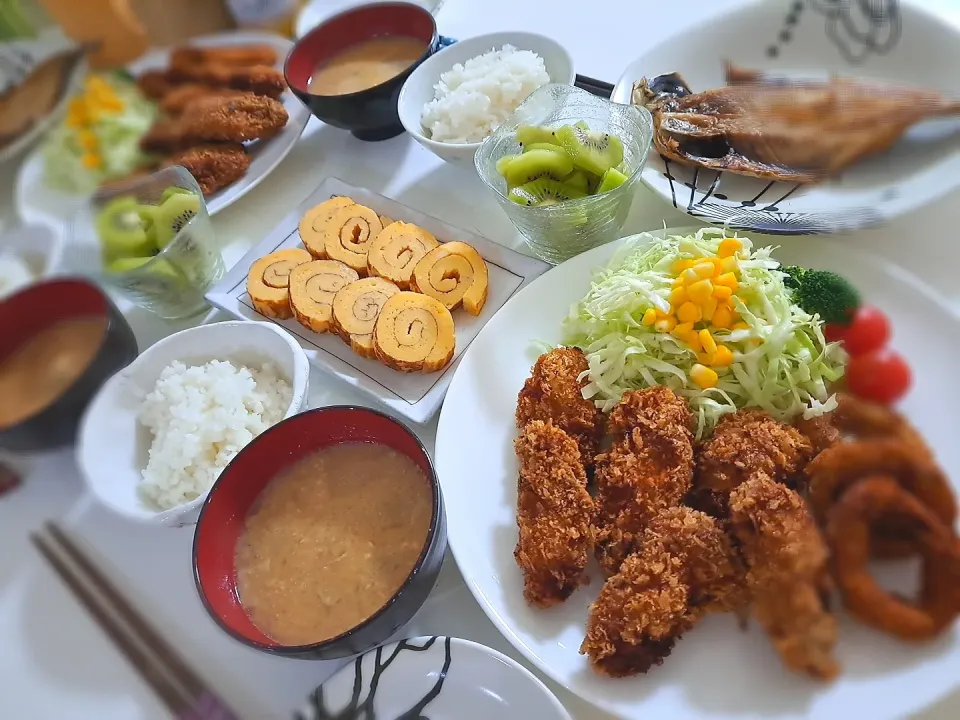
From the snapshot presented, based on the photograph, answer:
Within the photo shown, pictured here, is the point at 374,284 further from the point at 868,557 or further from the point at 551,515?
the point at 868,557

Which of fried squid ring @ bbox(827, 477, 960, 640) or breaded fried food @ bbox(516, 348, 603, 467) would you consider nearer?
fried squid ring @ bbox(827, 477, 960, 640)

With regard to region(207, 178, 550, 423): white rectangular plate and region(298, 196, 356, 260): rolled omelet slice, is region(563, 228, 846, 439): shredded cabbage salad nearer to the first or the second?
region(207, 178, 550, 423): white rectangular plate

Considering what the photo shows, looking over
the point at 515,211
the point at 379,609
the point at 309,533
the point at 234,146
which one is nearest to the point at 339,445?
the point at 309,533

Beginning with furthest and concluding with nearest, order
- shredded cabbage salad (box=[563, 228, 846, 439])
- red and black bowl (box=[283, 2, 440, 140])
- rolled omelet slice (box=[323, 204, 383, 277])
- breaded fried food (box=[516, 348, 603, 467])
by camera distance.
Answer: red and black bowl (box=[283, 2, 440, 140]) < rolled omelet slice (box=[323, 204, 383, 277]) < breaded fried food (box=[516, 348, 603, 467]) < shredded cabbage salad (box=[563, 228, 846, 439])

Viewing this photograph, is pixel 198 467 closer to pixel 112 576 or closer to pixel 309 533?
pixel 309 533

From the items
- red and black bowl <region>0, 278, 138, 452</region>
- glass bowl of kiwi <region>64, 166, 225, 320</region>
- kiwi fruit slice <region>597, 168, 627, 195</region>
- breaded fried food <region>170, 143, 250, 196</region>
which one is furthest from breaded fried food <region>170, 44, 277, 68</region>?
kiwi fruit slice <region>597, 168, 627, 195</region>

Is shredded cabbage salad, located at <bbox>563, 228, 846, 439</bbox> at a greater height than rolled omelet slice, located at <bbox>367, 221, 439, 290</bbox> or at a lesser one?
greater
